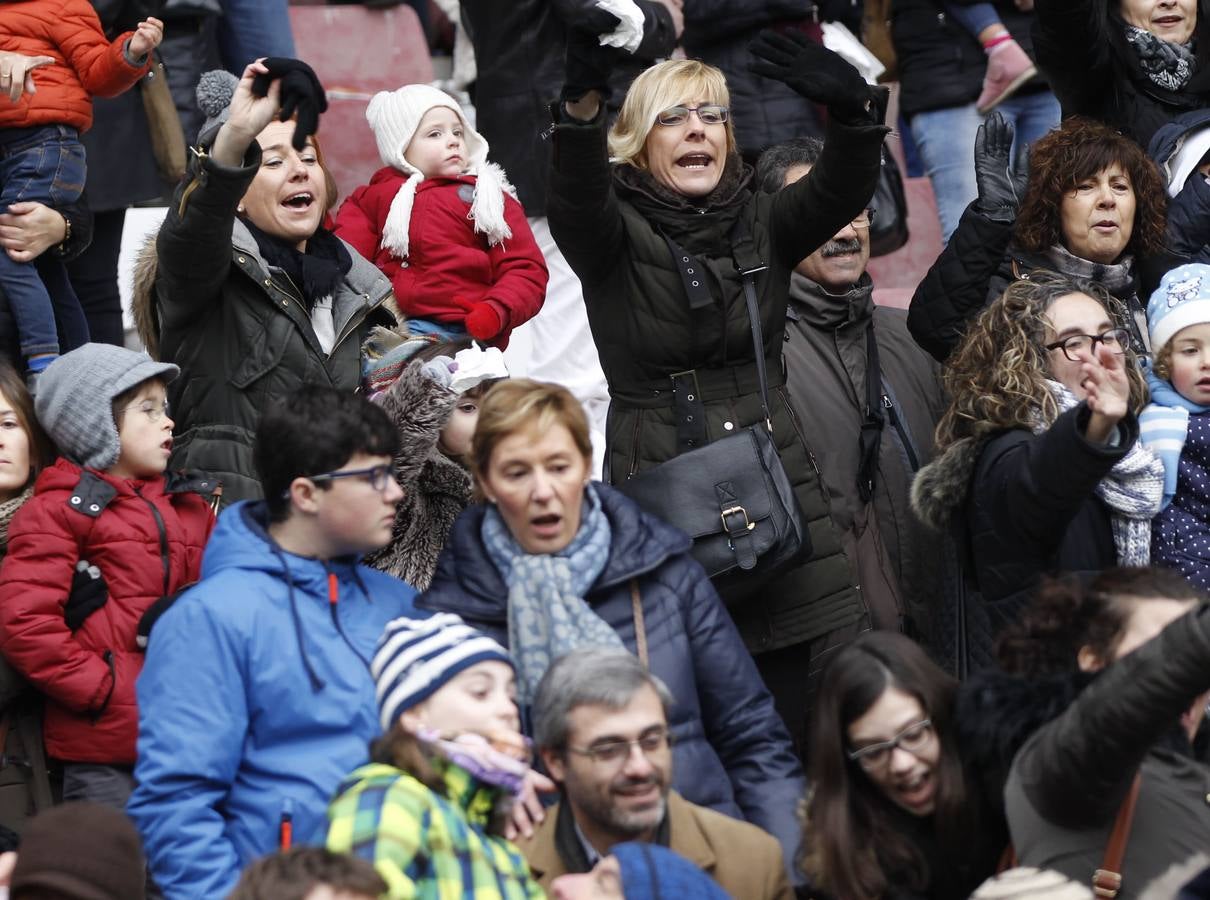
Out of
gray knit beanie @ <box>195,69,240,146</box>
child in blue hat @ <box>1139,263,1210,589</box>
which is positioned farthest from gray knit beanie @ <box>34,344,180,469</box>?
child in blue hat @ <box>1139,263,1210,589</box>

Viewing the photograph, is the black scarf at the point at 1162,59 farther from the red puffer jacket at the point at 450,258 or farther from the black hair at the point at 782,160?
the red puffer jacket at the point at 450,258

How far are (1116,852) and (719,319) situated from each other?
78.7 inches

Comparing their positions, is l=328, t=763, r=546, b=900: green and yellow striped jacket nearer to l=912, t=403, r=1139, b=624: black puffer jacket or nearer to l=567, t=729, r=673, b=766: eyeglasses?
l=567, t=729, r=673, b=766: eyeglasses

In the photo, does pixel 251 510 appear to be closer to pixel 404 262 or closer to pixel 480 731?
pixel 480 731

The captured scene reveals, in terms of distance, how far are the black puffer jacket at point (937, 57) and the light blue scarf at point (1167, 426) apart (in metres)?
2.94

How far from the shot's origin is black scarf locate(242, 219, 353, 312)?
219 inches

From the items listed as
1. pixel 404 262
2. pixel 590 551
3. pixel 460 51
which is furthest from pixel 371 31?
pixel 590 551

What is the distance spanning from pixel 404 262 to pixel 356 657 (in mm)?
2455

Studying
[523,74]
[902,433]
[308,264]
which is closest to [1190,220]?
[902,433]

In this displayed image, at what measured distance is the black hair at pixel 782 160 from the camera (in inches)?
253

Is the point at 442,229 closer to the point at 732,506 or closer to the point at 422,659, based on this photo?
the point at 732,506

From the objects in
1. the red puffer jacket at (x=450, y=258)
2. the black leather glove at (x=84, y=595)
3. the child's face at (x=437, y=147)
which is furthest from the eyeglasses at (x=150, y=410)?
the child's face at (x=437, y=147)

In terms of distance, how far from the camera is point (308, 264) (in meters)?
5.59

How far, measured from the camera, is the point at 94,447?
4934 mm
